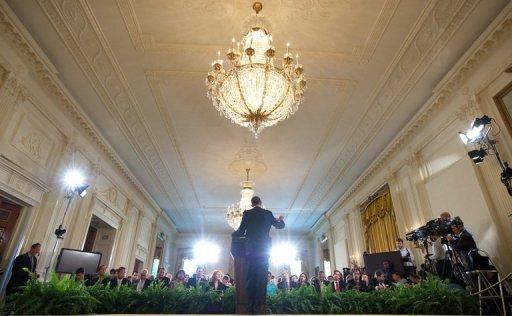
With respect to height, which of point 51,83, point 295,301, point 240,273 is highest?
point 51,83

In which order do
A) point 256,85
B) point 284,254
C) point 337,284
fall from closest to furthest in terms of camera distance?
1. point 256,85
2. point 337,284
3. point 284,254

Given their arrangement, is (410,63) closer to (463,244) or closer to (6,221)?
(463,244)

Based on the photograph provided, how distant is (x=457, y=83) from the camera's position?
18.6 ft

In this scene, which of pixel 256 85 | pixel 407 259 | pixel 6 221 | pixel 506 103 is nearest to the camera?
pixel 256 85

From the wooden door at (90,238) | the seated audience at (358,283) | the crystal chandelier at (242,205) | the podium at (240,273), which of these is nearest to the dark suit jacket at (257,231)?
the podium at (240,273)

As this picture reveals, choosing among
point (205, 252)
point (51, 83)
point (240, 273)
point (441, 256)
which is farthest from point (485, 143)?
point (205, 252)

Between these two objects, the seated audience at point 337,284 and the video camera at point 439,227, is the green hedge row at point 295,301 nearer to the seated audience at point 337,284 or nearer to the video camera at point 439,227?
the video camera at point 439,227

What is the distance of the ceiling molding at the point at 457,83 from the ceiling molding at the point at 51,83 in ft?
24.3

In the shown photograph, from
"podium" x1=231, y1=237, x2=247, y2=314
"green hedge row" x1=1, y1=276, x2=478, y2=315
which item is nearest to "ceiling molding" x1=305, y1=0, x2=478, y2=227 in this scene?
"green hedge row" x1=1, y1=276, x2=478, y2=315

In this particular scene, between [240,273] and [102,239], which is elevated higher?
[102,239]

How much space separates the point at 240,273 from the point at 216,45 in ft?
12.8

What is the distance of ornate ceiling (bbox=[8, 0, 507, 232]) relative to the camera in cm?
467

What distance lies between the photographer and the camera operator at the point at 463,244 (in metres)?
4.52

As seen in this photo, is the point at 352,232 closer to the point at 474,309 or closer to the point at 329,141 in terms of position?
the point at 329,141
